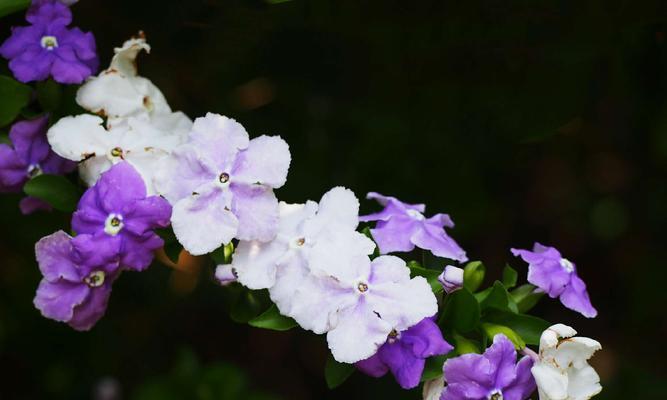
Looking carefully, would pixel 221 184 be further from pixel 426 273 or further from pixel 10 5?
pixel 10 5

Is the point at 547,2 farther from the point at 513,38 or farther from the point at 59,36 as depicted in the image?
the point at 59,36

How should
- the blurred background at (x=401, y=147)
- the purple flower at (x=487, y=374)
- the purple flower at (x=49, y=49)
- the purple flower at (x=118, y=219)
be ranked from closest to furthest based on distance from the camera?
the purple flower at (x=487, y=374) → the purple flower at (x=118, y=219) → the purple flower at (x=49, y=49) → the blurred background at (x=401, y=147)

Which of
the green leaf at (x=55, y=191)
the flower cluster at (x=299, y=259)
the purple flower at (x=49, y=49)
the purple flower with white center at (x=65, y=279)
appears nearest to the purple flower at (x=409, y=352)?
the flower cluster at (x=299, y=259)

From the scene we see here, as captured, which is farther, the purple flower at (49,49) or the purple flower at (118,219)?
the purple flower at (49,49)

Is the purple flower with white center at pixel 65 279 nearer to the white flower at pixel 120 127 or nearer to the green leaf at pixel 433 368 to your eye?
the white flower at pixel 120 127

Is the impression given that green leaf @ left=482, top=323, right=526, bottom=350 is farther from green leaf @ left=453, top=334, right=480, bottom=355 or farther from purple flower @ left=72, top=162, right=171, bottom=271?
purple flower @ left=72, top=162, right=171, bottom=271

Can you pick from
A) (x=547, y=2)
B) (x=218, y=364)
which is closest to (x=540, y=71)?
(x=547, y=2)

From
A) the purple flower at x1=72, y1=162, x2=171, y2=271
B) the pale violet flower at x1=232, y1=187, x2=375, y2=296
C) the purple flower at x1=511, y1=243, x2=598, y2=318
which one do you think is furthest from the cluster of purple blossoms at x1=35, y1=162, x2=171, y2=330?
the purple flower at x1=511, y1=243, x2=598, y2=318
